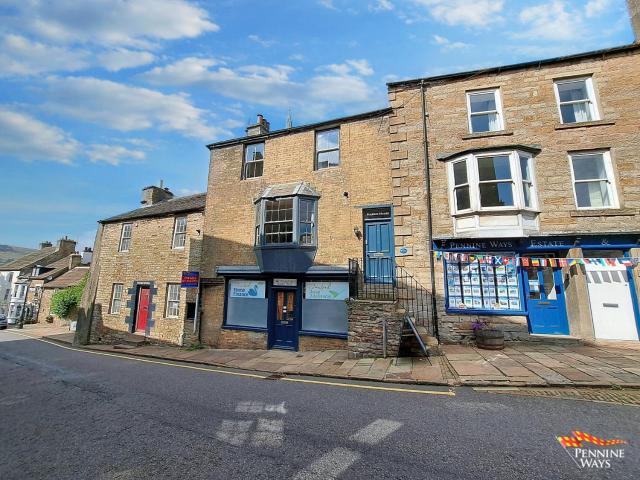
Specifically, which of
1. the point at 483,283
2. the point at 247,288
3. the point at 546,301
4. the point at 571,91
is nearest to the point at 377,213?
the point at 483,283

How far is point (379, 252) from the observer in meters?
11.1

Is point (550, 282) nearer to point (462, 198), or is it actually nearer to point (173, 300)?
point (462, 198)

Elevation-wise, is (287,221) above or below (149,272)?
above

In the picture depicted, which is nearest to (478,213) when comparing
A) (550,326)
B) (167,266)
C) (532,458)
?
(550,326)

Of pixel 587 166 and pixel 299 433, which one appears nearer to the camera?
pixel 299 433

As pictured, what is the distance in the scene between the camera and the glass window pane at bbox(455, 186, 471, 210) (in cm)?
1011

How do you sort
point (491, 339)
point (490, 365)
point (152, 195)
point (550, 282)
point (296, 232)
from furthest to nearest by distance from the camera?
1. point (152, 195)
2. point (296, 232)
3. point (550, 282)
4. point (491, 339)
5. point (490, 365)

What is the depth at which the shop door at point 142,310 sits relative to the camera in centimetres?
1625

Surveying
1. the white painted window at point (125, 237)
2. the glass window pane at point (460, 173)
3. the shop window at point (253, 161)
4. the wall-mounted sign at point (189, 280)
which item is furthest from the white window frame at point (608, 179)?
the white painted window at point (125, 237)

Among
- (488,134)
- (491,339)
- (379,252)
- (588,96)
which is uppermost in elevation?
(588,96)

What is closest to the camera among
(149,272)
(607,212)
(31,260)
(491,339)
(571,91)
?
(491,339)

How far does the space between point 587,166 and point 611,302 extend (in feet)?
14.8

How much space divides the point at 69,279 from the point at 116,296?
1885 cm

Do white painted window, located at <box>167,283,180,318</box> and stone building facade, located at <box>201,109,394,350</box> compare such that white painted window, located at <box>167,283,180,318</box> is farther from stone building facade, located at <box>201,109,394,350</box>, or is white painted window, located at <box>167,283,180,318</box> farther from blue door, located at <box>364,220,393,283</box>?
blue door, located at <box>364,220,393,283</box>
